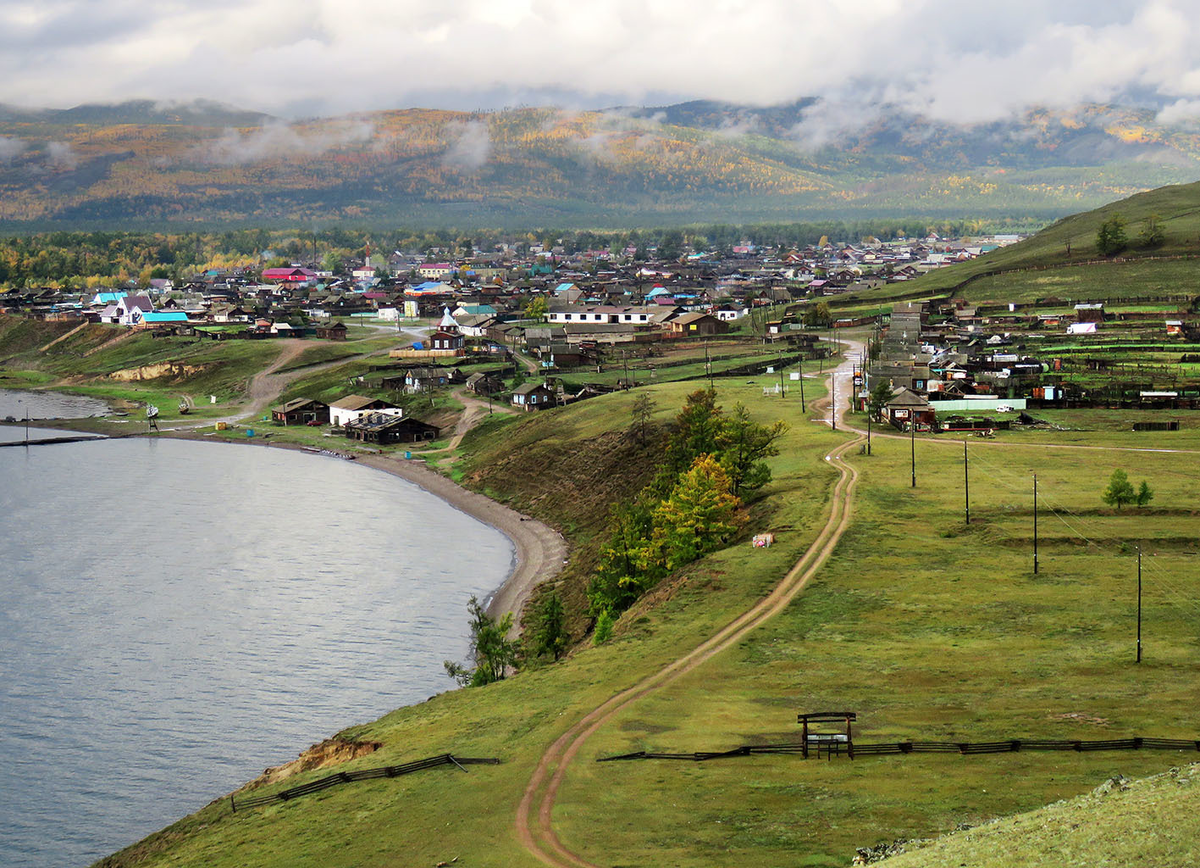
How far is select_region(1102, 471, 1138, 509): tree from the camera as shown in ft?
177

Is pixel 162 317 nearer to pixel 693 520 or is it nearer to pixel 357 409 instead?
pixel 357 409

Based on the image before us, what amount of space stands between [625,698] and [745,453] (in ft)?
108

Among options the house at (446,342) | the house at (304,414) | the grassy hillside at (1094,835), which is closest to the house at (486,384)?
the house at (304,414)

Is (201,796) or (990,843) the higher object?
(990,843)

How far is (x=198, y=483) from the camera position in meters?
96.6

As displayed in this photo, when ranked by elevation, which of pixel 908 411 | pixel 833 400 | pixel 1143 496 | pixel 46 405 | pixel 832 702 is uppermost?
pixel 908 411

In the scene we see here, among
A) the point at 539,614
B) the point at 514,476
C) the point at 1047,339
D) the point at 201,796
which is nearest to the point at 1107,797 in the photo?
the point at 201,796

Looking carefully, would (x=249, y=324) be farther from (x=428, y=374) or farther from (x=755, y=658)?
(x=755, y=658)

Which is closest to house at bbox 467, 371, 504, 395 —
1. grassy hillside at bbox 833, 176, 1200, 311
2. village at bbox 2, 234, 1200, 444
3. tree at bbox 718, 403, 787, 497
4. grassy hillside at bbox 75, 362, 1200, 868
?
village at bbox 2, 234, 1200, 444

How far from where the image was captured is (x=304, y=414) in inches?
4838

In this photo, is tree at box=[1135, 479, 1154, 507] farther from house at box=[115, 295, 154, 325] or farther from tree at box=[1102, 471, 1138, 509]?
house at box=[115, 295, 154, 325]

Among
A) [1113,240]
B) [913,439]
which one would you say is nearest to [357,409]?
[913,439]

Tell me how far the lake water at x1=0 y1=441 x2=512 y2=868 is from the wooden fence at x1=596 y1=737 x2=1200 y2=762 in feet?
60.0

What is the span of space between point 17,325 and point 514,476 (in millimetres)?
131072
